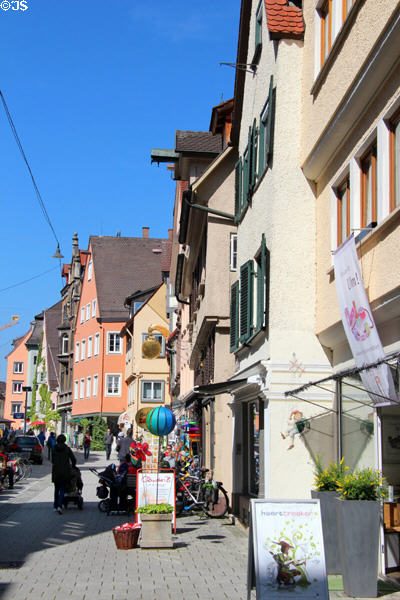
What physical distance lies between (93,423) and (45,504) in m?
38.7

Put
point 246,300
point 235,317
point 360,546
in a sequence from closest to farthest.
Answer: point 360,546 < point 246,300 < point 235,317

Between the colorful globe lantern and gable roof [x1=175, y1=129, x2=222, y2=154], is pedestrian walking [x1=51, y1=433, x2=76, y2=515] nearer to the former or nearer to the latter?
the colorful globe lantern

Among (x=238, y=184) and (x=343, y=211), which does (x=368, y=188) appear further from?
(x=238, y=184)

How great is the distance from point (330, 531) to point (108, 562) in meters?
3.34

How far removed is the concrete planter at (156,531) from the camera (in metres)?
12.7

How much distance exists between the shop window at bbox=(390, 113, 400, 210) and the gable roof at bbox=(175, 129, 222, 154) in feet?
54.4

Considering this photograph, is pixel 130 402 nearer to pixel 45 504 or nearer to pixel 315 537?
pixel 45 504

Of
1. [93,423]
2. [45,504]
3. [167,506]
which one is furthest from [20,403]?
[167,506]

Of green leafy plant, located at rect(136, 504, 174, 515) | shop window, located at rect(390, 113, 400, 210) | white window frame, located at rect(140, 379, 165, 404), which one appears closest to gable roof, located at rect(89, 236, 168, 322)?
white window frame, located at rect(140, 379, 165, 404)

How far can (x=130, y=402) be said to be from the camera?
188 ft

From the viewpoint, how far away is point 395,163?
923 cm

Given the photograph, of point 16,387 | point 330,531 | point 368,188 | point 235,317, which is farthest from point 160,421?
point 16,387

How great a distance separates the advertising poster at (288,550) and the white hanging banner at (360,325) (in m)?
1.75

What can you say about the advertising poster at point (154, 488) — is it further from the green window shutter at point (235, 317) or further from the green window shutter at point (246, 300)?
the green window shutter at point (235, 317)
